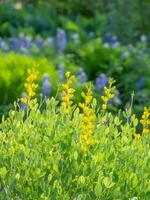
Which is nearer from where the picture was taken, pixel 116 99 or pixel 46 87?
pixel 46 87

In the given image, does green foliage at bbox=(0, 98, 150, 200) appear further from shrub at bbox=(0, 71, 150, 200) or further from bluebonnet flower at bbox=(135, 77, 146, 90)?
bluebonnet flower at bbox=(135, 77, 146, 90)

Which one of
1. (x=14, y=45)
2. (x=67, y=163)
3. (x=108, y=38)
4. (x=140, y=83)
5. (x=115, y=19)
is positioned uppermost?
(x=115, y=19)

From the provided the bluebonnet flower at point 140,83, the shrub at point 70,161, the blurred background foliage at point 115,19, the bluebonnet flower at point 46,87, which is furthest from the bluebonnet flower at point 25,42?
the shrub at point 70,161

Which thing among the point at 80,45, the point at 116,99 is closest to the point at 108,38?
the point at 80,45

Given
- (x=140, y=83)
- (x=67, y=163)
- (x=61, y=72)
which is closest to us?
(x=67, y=163)

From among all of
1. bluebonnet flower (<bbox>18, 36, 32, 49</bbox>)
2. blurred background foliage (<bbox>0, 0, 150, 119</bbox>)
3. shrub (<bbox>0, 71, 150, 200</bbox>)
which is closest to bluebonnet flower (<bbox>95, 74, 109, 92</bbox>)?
→ blurred background foliage (<bbox>0, 0, 150, 119</bbox>)

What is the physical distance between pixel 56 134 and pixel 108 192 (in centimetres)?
40

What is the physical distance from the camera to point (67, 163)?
313cm

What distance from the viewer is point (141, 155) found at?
3.21 meters

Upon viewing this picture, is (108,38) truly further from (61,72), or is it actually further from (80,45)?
(61,72)

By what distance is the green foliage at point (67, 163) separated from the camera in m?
3.01

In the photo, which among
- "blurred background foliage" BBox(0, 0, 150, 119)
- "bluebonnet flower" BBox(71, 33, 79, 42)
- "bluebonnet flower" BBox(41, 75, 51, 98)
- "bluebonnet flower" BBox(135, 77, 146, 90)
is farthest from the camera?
"bluebonnet flower" BBox(71, 33, 79, 42)

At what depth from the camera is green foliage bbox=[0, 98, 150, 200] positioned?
3.01 m

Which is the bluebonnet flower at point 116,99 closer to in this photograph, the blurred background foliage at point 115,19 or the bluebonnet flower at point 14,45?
the bluebonnet flower at point 14,45
